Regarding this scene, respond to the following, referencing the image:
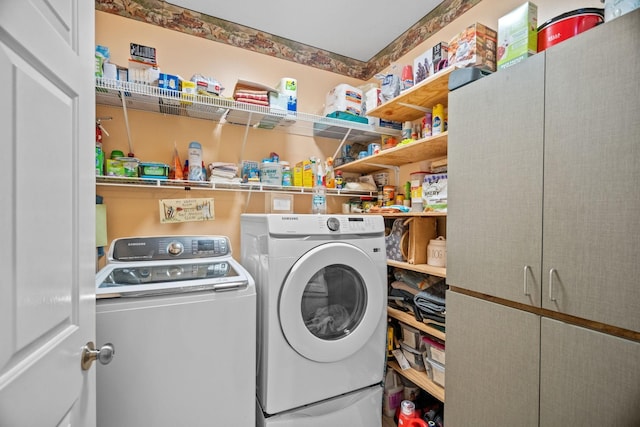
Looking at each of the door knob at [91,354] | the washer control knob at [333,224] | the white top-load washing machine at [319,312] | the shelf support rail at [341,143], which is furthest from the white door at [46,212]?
the shelf support rail at [341,143]

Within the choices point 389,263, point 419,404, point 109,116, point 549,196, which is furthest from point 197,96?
point 419,404

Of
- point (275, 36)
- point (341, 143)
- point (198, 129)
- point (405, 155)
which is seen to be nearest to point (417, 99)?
point (405, 155)

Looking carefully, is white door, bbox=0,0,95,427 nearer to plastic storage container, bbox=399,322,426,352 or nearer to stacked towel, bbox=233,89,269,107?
stacked towel, bbox=233,89,269,107

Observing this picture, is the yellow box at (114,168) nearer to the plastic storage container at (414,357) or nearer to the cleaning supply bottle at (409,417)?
the plastic storage container at (414,357)

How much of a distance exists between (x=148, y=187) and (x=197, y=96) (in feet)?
2.31

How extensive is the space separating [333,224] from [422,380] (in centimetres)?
110

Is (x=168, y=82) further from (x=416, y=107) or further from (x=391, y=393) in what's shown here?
(x=391, y=393)

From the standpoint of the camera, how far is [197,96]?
5.77 ft

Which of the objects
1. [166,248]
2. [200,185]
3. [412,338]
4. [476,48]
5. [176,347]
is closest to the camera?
[176,347]

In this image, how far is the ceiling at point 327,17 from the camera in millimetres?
1985

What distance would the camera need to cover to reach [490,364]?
1182 millimetres

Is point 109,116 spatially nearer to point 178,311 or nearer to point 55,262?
point 178,311

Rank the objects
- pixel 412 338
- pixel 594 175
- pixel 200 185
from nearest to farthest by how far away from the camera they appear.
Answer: pixel 594 175 < pixel 412 338 < pixel 200 185

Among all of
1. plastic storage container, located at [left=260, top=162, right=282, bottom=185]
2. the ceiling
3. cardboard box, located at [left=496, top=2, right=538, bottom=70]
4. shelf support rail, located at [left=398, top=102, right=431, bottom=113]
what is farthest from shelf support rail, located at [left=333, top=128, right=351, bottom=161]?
cardboard box, located at [left=496, top=2, right=538, bottom=70]
